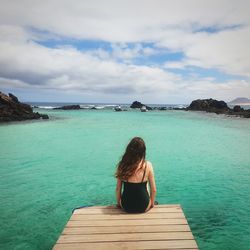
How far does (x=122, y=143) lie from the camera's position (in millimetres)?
25406

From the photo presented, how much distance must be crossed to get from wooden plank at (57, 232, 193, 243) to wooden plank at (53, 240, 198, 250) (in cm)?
10

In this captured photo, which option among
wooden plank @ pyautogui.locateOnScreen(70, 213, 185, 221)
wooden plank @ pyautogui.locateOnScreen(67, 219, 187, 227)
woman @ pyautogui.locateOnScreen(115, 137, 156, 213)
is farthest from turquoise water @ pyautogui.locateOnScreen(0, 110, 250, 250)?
woman @ pyautogui.locateOnScreen(115, 137, 156, 213)

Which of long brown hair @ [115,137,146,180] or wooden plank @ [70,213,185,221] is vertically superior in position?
long brown hair @ [115,137,146,180]

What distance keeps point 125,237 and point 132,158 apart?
1.73 metres

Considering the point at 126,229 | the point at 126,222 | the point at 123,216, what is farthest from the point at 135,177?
the point at 126,229

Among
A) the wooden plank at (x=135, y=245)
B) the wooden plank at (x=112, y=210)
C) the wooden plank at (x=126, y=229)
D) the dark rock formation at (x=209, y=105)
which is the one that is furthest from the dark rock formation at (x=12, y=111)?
the dark rock formation at (x=209, y=105)

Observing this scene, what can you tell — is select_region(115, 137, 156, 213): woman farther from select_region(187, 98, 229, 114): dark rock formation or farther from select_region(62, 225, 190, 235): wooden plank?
select_region(187, 98, 229, 114): dark rock formation

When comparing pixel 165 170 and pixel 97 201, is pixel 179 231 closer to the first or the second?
pixel 97 201

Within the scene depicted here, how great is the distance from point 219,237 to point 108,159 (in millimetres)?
11021

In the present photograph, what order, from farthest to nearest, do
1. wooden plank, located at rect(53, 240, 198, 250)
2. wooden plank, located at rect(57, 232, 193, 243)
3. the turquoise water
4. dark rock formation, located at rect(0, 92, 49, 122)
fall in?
dark rock formation, located at rect(0, 92, 49, 122) < the turquoise water < wooden plank, located at rect(57, 232, 193, 243) < wooden plank, located at rect(53, 240, 198, 250)

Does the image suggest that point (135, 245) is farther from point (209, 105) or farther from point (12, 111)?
point (209, 105)

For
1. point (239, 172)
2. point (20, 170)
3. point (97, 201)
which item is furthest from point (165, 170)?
point (20, 170)

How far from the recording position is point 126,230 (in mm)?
5359

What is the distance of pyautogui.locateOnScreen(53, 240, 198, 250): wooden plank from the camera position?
4789mm
